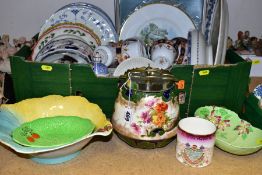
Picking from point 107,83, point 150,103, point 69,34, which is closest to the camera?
point 150,103

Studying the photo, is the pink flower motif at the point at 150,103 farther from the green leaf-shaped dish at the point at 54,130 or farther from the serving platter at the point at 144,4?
the serving platter at the point at 144,4

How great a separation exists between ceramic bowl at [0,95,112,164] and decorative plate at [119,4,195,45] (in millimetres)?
345

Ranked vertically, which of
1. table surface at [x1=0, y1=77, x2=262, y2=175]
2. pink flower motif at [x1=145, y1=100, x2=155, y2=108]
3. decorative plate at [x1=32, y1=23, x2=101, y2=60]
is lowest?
table surface at [x1=0, y1=77, x2=262, y2=175]

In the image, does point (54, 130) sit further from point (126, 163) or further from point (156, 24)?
point (156, 24)

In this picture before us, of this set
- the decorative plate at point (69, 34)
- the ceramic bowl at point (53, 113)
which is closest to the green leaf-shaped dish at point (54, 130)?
the ceramic bowl at point (53, 113)

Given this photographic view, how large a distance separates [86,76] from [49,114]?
14cm

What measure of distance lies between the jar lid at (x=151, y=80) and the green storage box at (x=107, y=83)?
65 millimetres

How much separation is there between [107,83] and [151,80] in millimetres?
142

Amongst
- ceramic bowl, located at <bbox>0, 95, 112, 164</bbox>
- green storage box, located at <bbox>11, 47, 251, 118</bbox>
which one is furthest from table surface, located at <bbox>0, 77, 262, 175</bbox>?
green storage box, located at <bbox>11, 47, 251, 118</bbox>

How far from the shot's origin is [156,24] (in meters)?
1.10

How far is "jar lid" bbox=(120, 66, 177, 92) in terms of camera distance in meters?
0.74

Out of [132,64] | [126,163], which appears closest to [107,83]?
[132,64]

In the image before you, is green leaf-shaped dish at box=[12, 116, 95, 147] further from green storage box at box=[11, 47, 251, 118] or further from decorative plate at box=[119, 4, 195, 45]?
decorative plate at box=[119, 4, 195, 45]

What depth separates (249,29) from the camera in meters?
1.23
